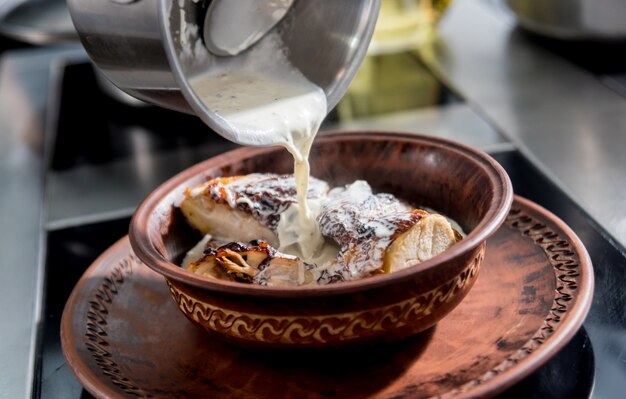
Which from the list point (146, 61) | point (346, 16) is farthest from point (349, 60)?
point (146, 61)

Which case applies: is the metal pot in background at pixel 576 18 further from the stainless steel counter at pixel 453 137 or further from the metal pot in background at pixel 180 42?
the metal pot in background at pixel 180 42

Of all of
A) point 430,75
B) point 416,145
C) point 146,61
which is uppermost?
point 146,61

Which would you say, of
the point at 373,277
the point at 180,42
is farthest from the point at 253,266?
the point at 180,42

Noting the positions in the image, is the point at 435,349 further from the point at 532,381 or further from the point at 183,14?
the point at 183,14

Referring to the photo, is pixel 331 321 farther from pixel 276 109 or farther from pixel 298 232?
pixel 276 109

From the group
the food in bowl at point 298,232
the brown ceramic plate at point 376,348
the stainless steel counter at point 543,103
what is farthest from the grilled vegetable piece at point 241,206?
the stainless steel counter at point 543,103

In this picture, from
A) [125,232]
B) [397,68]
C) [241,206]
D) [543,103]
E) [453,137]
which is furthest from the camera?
[397,68]
